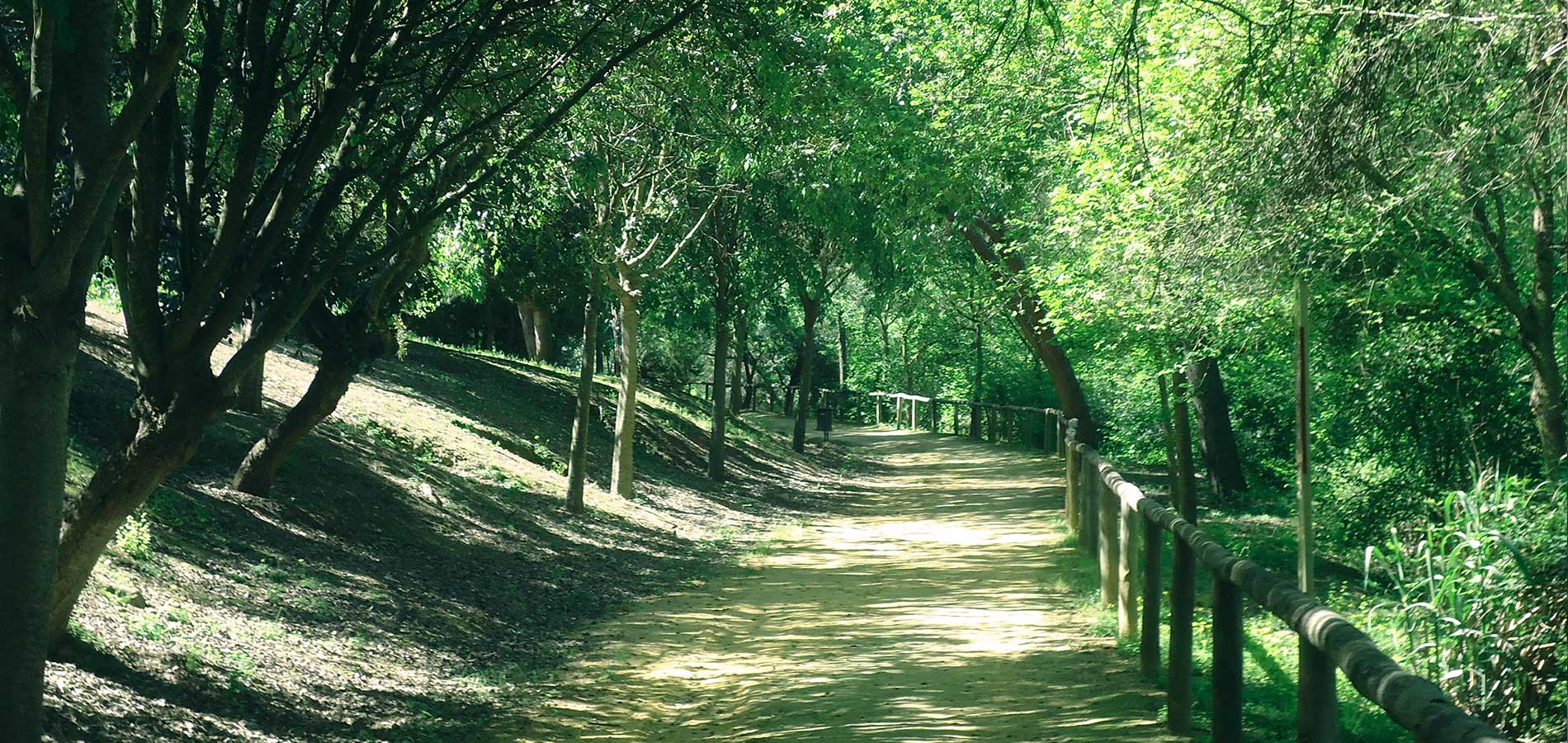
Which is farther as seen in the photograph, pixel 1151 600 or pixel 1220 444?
pixel 1220 444

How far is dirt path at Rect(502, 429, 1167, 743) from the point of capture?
725 centimetres

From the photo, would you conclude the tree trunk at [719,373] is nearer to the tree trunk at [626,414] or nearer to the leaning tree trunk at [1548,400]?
the tree trunk at [626,414]

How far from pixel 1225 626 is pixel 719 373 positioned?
57.6 ft

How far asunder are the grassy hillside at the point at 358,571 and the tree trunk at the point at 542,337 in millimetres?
14030

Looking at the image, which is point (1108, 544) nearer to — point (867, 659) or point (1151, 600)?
point (867, 659)

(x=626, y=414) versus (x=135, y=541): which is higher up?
(x=626, y=414)

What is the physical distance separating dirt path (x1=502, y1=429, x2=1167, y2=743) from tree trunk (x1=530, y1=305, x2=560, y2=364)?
19.4 metres

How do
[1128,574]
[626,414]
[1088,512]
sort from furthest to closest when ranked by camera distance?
[626,414]
[1088,512]
[1128,574]

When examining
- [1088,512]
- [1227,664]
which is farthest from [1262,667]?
[1088,512]

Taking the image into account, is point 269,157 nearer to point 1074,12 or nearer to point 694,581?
point 694,581

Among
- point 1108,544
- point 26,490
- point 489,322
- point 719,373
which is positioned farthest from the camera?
point 489,322

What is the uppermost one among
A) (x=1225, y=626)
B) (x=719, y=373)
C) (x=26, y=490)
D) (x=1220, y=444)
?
(x=719, y=373)

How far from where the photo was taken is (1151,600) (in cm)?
723

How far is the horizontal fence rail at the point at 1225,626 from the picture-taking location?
3338 mm
